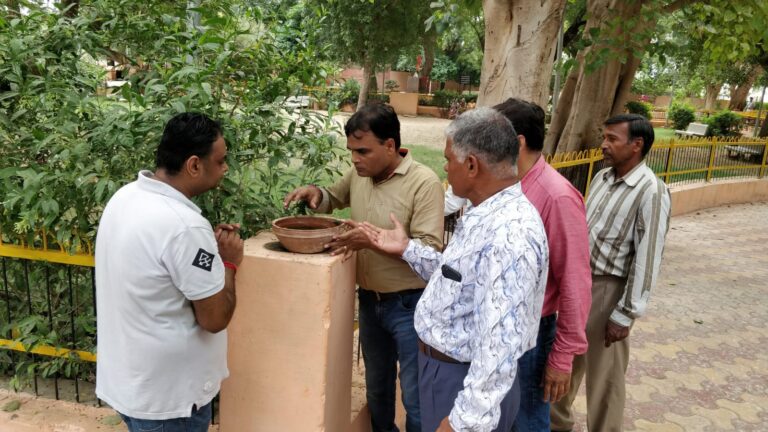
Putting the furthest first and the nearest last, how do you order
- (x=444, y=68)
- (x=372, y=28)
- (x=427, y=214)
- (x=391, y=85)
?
(x=444, y=68)
(x=391, y=85)
(x=372, y=28)
(x=427, y=214)

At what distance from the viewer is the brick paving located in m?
4.09

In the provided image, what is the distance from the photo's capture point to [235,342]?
260 centimetres

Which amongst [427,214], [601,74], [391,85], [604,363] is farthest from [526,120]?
[391,85]

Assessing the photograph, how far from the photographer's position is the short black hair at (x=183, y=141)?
6.23ft

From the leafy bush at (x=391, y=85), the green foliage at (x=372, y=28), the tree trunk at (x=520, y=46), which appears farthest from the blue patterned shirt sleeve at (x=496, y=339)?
the leafy bush at (x=391, y=85)

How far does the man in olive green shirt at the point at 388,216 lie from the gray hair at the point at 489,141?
0.71m

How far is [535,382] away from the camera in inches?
105

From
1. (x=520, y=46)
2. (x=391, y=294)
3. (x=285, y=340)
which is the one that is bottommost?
(x=285, y=340)

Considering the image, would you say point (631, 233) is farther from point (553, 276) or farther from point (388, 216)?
point (388, 216)

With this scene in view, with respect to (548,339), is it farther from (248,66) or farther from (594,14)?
(594,14)

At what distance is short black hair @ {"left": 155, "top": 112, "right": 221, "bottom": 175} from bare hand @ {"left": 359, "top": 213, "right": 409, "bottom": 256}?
811 mm

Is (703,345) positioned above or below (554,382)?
below

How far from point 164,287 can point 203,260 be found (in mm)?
160

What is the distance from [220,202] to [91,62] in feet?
4.19
